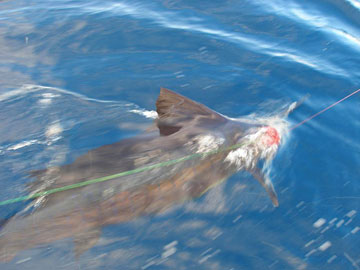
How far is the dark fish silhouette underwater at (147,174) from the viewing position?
280 centimetres

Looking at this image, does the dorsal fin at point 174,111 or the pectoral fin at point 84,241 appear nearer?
the pectoral fin at point 84,241

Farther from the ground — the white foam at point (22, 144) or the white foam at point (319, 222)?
the white foam at point (319, 222)

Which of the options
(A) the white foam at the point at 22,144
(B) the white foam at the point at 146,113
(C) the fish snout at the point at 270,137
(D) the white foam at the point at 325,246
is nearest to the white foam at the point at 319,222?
(D) the white foam at the point at 325,246

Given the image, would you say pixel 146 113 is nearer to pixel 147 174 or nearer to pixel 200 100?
pixel 200 100

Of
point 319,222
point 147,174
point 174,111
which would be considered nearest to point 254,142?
point 174,111

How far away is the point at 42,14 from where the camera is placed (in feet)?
21.1

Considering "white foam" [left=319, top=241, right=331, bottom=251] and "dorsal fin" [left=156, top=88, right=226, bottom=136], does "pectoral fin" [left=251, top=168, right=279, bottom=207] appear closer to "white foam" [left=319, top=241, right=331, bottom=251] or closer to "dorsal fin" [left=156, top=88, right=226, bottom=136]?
"white foam" [left=319, top=241, right=331, bottom=251]

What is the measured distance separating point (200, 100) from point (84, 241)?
7.30 ft

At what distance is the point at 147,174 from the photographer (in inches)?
120

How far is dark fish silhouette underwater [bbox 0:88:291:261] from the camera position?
2.80 m

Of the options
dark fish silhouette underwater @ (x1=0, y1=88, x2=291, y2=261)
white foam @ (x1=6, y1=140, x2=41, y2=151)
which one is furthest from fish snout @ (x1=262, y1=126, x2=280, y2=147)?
white foam @ (x1=6, y1=140, x2=41, y2=151)

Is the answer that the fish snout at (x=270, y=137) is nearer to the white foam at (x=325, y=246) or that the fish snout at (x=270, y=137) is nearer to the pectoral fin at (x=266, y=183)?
the pectoral fin at (x=266, y=183)

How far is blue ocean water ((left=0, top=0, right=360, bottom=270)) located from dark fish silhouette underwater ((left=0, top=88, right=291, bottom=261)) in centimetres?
12

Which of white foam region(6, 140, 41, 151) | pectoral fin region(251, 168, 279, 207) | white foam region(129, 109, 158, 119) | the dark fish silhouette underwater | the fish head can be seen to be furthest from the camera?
white foam region(129, 109, 158, 119)
